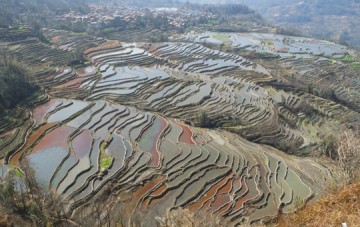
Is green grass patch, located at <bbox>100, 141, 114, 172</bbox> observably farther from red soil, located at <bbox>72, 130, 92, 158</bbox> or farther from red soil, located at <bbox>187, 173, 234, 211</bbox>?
red soil, located at <bbox>187, 173, 234, 211</bbox>

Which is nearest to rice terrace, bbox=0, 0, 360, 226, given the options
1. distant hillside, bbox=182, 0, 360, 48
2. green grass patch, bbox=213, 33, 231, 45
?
green grass patch, bbox=213, 33, 231, 45

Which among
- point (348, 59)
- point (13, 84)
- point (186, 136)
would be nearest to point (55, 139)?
point (186, 136)

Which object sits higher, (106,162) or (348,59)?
(106,162)

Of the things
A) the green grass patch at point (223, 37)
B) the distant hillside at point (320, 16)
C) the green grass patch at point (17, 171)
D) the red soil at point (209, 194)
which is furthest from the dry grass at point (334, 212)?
the distant hillside at point (320, 16)

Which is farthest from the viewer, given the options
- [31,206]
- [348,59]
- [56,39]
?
[348,59]

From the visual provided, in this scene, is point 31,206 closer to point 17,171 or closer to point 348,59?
point 17,171

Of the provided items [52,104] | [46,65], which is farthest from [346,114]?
[46,65]

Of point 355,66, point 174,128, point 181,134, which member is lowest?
point 355,66
